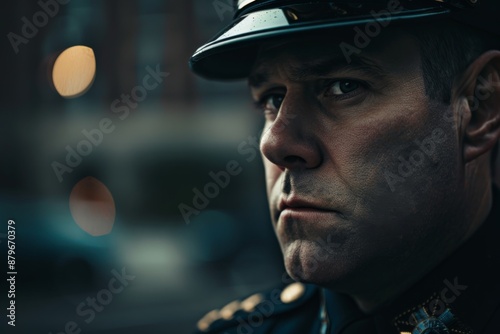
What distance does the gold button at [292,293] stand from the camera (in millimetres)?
2445

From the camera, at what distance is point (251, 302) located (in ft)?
8.43

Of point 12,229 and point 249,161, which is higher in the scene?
point 249,161

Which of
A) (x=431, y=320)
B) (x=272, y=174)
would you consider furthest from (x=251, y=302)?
(x=431, y=320)

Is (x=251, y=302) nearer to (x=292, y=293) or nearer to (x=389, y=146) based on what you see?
(x=292, y=293)

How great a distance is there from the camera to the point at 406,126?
5.69 feet

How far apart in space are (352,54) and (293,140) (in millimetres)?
268

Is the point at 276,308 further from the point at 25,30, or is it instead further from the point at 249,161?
the point at 249,161

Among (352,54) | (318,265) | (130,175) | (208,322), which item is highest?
(130,175)

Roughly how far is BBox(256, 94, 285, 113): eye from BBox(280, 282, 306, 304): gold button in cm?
73

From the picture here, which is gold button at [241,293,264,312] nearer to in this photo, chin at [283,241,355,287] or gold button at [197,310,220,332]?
gold button at [197,310,220,332]

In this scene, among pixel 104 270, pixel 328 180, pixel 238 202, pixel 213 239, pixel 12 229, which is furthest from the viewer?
pixel 238 202

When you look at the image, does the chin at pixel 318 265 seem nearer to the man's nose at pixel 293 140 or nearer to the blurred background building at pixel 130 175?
the man's nose at pixel 293 140

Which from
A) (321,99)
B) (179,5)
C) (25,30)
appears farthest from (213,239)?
(321,99)

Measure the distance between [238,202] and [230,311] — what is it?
12541 millimetres
